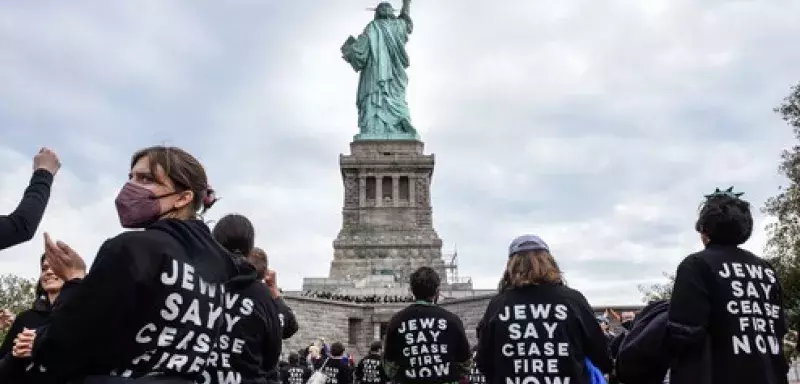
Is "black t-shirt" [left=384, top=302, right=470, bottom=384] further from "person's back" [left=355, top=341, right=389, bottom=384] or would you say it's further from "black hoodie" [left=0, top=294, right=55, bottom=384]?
"person's back" [left=355, top=341, right=389, bottom=384]

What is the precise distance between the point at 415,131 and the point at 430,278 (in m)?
37.7

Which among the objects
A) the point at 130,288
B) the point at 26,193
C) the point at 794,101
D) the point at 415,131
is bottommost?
the point at 130,288

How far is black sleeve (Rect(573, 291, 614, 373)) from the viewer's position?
5.49 meters

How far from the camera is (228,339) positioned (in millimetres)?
4168

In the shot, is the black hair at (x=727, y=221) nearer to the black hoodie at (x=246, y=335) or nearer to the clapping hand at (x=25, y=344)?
the black hoodie at (x=246, y=335)

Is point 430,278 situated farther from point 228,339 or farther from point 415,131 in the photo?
point 415,131

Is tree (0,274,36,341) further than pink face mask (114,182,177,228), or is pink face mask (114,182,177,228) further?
tree (0,274,36,341)

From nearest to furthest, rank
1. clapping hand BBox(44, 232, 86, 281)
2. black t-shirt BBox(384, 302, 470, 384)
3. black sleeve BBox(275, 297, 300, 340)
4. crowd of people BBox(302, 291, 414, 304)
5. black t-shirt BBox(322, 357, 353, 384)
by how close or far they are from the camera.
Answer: clapping hand BBox(44, 232, 86, 281) < black sleeve BBox(275, 297, 300, 340) < black t-shirt BBox(384, 302, 470, 384) < black t-shirt BBox(322, 357, 353, 384) < crowd of people BBox(302, 291, 414, 304)

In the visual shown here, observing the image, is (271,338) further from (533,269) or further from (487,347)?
(533,269)

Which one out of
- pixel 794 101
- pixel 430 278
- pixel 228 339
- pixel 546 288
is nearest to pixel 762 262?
pixel 546 288

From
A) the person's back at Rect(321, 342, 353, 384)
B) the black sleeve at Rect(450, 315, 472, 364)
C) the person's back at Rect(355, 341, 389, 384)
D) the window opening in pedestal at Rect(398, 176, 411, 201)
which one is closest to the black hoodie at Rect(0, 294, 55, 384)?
the black sleeve at Rect(450, 315, 472, 364)

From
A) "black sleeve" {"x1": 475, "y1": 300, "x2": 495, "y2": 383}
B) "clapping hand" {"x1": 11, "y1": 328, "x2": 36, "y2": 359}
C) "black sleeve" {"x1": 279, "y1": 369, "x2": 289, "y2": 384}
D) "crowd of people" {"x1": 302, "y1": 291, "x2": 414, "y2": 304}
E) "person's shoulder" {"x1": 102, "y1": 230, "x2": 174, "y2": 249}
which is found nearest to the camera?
"person's shoulder" {"x1": 102, "y1": 230, "x2": 174, "y2": 249}

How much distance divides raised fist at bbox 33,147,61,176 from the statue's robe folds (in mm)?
39076

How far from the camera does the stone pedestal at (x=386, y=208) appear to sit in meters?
41.3
